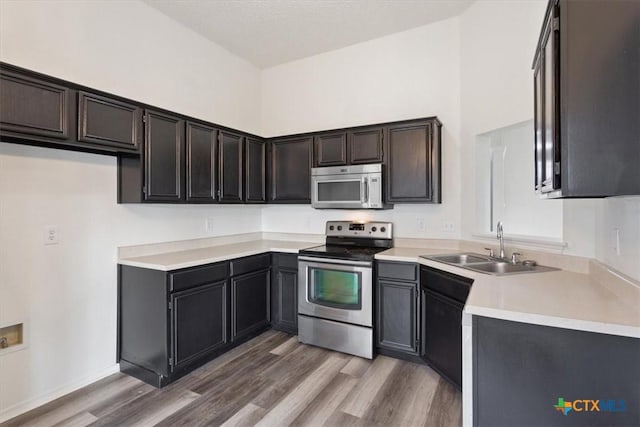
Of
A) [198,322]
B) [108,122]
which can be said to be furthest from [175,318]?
[108,122]

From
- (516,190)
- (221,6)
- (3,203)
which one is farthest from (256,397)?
(221,6)

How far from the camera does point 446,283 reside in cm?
233

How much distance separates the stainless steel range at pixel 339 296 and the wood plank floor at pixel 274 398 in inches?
8.2

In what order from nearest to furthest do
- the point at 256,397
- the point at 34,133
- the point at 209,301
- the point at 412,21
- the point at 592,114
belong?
the point at 592,114 < the point at 34,133 < the point at 256,397 < the point at 209,301 < the point at 412,21

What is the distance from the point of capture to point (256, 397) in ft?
7.38

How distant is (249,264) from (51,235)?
1541mm

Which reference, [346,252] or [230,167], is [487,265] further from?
[230,167]

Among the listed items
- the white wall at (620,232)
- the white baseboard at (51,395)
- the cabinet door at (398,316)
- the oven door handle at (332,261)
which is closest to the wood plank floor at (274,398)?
the white baseboard at (51,395)

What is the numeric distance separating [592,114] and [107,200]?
3.08m

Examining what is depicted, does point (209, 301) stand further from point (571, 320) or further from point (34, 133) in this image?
point (571, 320)

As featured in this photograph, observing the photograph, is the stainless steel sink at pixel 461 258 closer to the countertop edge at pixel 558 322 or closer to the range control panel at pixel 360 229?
the range control panel at pixel 360 229

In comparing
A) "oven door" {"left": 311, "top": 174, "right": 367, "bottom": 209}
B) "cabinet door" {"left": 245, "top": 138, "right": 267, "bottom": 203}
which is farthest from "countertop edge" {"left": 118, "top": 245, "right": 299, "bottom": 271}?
"oven door" {"left": 311, "top": 174, "right": 367, "bottom": 209}

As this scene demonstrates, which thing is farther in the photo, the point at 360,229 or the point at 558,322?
the point at 360,229

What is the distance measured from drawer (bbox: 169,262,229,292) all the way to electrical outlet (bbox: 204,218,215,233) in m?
0.74
